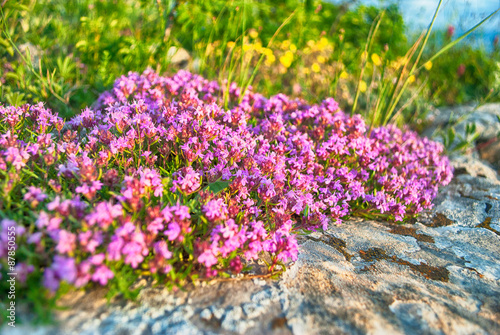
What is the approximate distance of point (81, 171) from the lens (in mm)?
2027

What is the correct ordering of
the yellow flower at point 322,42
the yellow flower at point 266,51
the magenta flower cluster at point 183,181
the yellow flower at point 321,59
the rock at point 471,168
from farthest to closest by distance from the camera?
the yellow flower at point 321,59
the yellow flower at point 322,42
the rock at point 471,168
the yellow flower at point 266,51
the magenta flower cluster at point 183,181

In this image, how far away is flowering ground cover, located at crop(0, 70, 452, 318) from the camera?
175cm

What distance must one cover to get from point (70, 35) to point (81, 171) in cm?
355

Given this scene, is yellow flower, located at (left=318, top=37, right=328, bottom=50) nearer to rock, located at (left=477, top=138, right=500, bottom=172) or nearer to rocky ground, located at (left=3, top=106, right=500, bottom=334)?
rock, located at (left=477, top=138, right=500, bottom=172)

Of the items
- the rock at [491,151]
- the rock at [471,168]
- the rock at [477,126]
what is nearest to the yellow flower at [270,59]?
the rock at [477,126]

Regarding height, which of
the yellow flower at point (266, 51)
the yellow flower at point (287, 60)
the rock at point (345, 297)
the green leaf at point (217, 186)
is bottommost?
the rock at point (345, 297)

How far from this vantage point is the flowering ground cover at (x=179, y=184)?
1753 millimetres

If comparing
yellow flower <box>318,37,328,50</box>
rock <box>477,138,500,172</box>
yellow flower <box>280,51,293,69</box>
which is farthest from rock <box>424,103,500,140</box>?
yellow flower <box>280,51,293,69</box>

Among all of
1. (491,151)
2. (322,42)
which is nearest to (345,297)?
(491,151)

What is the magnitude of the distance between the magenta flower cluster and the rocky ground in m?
0.14

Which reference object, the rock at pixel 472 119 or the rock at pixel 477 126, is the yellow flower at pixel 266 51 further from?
the rock at pixel 472 119

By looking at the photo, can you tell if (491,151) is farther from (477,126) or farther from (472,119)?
(472,119)

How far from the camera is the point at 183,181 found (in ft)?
7.18

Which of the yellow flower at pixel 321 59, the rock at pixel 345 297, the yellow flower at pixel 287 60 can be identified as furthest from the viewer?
the yellow flower at pixel 321 59
